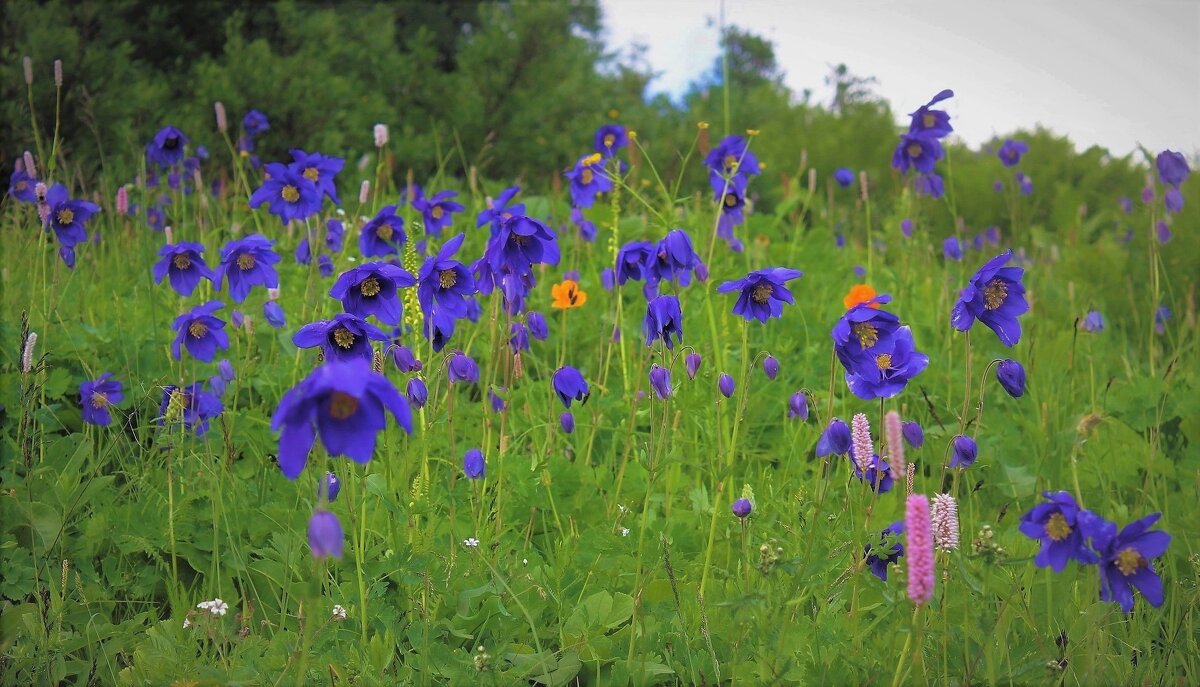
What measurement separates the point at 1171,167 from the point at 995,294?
2322 mm

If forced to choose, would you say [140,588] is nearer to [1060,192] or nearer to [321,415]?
[321,415]

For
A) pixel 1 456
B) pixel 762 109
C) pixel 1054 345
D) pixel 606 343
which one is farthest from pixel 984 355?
pixel 762 109

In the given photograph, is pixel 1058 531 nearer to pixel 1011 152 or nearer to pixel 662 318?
pixel 662 318

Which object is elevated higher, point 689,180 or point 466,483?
point 689,180

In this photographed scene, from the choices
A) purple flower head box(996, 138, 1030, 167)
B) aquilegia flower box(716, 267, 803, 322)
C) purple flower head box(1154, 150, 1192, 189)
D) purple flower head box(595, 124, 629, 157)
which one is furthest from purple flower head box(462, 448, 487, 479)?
purple flower head box(996, 138, 1030, 167)

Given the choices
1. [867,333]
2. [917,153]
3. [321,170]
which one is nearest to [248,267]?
[321,170]

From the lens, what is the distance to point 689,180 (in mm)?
9430

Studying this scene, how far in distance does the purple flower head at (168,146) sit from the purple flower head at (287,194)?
1.39m

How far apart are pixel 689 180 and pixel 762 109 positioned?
2.45 m

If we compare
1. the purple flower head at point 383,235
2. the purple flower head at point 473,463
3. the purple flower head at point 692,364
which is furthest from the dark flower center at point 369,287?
the purple flower head at point 383,235

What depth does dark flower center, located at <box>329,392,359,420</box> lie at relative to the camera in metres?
1.26

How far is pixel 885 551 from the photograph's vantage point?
189 centimetres

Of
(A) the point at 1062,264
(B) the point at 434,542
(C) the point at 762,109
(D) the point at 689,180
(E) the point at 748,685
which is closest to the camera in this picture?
(E) the point at 748,685

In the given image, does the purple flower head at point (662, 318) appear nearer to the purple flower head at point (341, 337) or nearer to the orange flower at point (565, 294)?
the purple flower head at point (341, 337)
